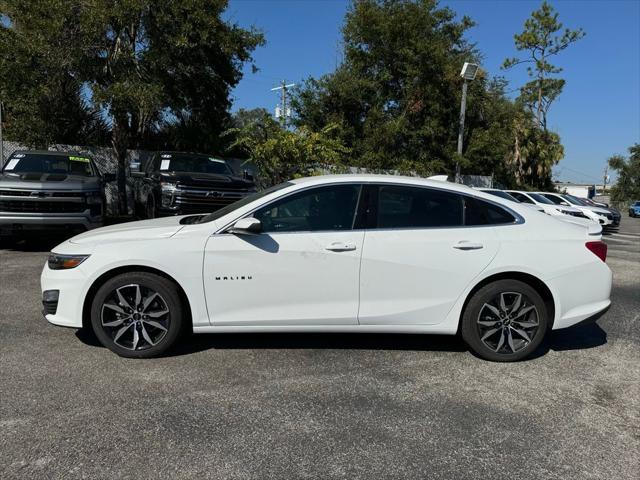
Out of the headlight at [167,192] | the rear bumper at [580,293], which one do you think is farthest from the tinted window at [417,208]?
the headlight at [167,192]

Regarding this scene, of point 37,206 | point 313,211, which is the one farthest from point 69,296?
point 37,206

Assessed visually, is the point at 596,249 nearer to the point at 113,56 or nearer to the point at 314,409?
the point at 314,409

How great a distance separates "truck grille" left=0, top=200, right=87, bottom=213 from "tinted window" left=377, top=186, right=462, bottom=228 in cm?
662

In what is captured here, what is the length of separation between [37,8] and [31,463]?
513 inches

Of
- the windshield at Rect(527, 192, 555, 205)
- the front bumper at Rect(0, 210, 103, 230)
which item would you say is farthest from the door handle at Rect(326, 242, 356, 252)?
the windshield at Rect(527, 192, 555, 205)

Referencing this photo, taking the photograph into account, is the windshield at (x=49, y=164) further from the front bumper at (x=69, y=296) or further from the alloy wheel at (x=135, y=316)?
the alloy wheel at (x=135, y=316)

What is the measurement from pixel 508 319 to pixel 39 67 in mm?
13372

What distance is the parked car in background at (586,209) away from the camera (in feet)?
64.0

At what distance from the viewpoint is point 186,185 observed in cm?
1050

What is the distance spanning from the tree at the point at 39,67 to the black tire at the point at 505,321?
1241 centimetres

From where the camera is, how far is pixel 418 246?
431 centimetres

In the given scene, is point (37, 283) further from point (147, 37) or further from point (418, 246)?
point (147, 37)

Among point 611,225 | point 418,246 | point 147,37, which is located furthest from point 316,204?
point 611,225

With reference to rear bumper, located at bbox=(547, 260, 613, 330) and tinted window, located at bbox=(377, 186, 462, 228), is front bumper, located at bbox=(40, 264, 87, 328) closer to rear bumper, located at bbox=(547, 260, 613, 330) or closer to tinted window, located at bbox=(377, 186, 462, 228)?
tinted window, located at bbox=(377, 186, 462, 228)
